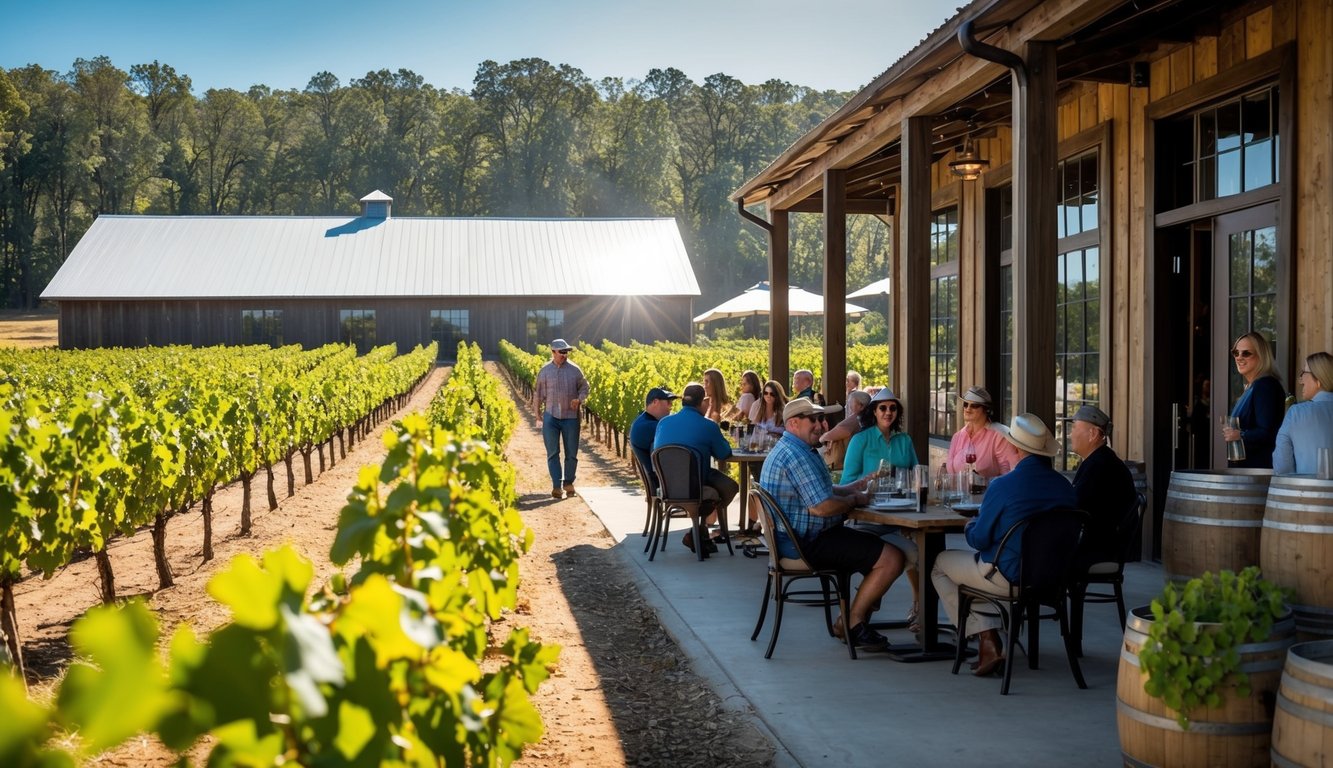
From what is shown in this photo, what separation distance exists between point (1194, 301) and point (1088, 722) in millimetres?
3849

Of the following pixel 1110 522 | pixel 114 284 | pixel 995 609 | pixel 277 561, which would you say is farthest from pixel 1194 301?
pixel 114 284

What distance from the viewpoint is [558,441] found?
39.2 ft

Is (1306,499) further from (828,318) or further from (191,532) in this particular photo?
(191,532)

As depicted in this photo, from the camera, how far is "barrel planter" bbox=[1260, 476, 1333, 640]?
411 cm

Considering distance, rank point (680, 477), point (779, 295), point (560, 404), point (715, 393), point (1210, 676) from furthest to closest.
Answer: point (779, 295)
point (560, 404)
point (715, 393)
point (680, 477)
point (1210, 676)

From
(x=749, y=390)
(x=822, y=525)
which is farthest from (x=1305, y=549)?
(x=749, y=390)

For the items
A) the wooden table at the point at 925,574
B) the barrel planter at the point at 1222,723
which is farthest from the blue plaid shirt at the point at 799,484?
the barrel planter at the point at 1222,723

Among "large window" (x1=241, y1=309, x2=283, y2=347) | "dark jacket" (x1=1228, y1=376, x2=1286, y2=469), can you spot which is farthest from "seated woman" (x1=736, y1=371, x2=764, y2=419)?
"large window" (x1=241, y1=309, x2=283, y2=347)

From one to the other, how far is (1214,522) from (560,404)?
7.68 metres

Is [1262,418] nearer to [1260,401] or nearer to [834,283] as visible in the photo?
[1260,401]

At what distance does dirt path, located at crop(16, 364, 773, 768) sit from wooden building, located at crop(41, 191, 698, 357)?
2930 centimetres

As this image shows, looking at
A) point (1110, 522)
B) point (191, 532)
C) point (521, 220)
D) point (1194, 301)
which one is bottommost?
point (191, 532)

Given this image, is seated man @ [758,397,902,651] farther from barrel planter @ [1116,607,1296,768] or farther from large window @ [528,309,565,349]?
large window @ [528,309,565,349]

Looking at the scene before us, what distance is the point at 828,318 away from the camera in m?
10.7
